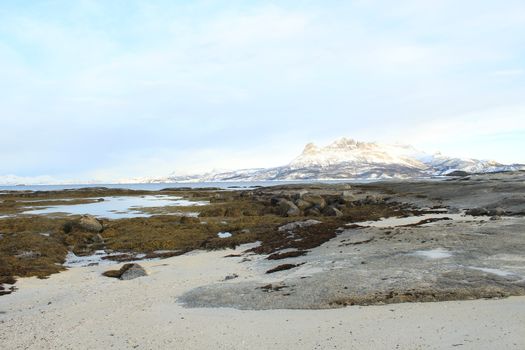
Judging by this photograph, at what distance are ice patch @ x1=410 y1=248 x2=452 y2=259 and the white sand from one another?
5.70m

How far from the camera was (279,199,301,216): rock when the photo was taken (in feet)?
148

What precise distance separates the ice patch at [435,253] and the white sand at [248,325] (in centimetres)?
570

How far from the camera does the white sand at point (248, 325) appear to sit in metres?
9.99

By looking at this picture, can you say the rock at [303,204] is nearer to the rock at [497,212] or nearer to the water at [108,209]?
the water at [108,209]

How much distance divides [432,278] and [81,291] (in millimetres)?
14125

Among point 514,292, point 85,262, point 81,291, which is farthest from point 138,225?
point 514,292

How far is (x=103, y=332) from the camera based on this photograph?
1190 cm

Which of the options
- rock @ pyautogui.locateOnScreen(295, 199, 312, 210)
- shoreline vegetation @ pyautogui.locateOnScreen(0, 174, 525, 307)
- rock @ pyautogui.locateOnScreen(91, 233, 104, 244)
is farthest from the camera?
rock @ pyautogui.locateOnScreen(295, 199, 312, 210)

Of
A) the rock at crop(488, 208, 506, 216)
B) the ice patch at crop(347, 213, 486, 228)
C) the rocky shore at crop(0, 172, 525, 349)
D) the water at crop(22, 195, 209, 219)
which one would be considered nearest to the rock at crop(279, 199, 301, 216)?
the ice patch at crop(347, 213, 486, 228)

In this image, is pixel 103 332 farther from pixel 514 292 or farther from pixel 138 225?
pixel 138 225

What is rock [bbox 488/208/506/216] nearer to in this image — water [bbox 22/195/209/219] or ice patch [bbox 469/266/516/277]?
ice patch [bbox 469/266/516/277]

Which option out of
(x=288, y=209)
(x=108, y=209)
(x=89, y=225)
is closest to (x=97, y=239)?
(x=89, y=225)

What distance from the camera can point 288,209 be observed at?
46.3 metres

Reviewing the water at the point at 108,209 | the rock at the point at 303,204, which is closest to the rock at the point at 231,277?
the rock at the point at 303,204
